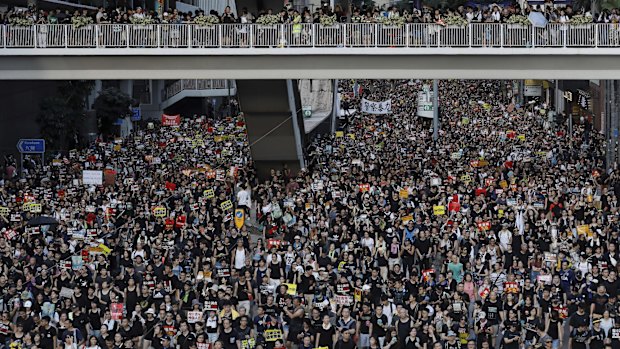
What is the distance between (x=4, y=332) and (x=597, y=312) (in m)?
9.30

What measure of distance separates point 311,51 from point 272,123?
5.53 meters

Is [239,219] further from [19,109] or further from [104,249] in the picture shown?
[19,109]

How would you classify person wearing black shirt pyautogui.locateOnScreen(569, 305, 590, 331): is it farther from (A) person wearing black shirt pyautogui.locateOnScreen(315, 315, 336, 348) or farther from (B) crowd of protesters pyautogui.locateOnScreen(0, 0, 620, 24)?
(B) crowd of protesters pyautogui.locateOnScreen(0, 0, 620, 24)

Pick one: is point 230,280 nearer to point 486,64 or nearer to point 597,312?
point 597,312

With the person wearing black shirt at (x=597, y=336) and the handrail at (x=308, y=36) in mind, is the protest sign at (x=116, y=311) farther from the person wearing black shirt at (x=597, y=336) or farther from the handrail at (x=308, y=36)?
the handrail at (x=308, y=36)

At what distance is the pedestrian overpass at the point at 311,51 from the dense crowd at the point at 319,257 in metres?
2.81

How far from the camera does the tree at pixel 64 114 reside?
51.1 meters

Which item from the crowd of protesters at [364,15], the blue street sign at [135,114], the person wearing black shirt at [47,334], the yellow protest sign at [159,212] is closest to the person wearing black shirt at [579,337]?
the person wearing black shirt at [47,334]

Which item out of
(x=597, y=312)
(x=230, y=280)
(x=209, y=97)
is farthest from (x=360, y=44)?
(x=209, y=97)

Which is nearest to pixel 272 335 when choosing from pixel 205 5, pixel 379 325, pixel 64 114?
pixel 379 325

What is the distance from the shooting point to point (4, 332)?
2058 cm

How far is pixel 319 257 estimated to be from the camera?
79.4 ft

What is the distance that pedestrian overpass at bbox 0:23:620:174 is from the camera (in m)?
32.5

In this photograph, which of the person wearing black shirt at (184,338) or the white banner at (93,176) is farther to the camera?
the white banner at (93,176)
